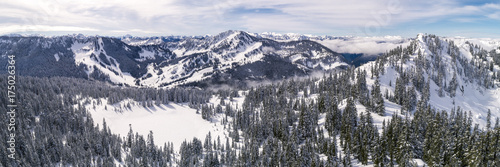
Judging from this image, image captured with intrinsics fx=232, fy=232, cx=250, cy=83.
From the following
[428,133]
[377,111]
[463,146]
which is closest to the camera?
[463,146]

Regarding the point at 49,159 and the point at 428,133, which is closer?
the point at 428,133

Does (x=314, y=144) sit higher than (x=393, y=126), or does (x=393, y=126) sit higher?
(x=393, y=126)

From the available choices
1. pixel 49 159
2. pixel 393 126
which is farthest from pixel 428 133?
pixel 49 159

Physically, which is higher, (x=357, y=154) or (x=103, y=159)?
(x=357, y=154)

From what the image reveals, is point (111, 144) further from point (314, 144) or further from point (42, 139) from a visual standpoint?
point (314, 144)

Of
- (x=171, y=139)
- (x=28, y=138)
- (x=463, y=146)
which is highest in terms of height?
(x=463, y=146)

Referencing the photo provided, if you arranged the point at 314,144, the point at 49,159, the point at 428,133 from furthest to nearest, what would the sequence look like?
1. the point at 314,144
2. the point at 49,159
3. the point at 428,133

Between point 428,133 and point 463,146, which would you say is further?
point 428,133

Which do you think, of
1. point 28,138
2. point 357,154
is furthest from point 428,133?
point 28,138

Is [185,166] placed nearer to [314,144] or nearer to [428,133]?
[314,144]
